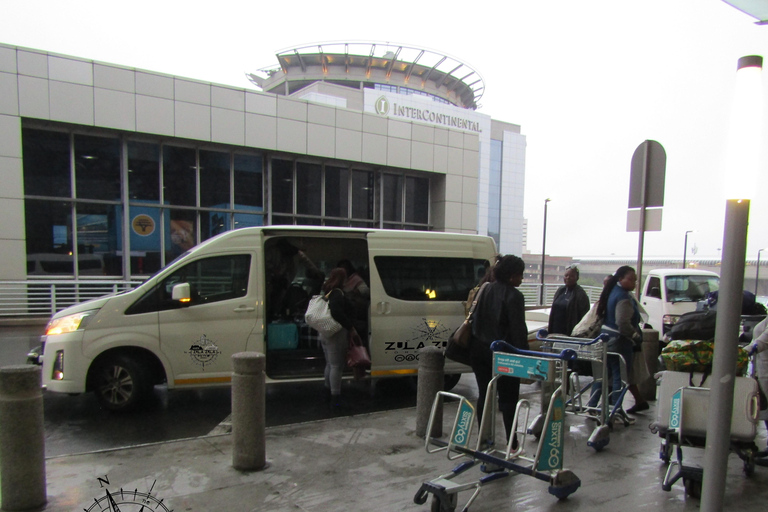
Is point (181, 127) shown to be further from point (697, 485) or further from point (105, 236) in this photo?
point (697, 485)

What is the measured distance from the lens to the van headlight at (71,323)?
5.92 meters

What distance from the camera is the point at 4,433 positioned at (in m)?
3.61

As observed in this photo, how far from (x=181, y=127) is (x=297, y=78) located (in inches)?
1953

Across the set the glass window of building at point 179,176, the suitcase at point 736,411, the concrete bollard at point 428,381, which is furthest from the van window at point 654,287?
the glass window of building at point 179,176

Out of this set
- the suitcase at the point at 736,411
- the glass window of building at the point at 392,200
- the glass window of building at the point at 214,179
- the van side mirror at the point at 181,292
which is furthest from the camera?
the glass window of building at the point at 392,200

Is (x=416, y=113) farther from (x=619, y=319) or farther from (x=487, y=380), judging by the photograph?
(x=487, y=380)

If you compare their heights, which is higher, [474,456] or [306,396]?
[474,456]

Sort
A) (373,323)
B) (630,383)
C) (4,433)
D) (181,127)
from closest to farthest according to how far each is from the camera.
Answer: (4,433), (630,383), (373,323), (181,127)

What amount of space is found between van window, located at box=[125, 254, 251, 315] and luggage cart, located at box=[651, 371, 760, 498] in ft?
16.2

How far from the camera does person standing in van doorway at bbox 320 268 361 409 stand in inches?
251

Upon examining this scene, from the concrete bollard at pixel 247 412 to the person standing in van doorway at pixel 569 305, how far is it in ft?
13.9

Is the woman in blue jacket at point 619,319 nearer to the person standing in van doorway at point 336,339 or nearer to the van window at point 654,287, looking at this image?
the person standing in van doorway at point 336,339

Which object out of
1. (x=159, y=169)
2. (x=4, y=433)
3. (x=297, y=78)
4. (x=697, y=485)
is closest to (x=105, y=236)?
(x=159, y=169)

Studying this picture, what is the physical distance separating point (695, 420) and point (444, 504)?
2.24m
